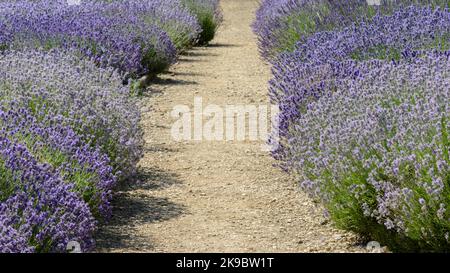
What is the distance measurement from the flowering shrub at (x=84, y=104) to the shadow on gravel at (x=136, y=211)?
0.17m

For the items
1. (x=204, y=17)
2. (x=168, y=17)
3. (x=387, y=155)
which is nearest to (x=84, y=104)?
(x=387, y=155)

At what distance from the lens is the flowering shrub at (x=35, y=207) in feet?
12.0

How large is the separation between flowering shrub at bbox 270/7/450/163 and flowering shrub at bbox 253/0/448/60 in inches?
21.6

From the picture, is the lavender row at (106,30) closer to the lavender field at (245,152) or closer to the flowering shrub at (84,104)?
the lavender field at (245,152)

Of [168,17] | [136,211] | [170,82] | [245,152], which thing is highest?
[168,17]

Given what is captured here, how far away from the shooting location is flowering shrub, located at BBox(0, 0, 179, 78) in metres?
8.09

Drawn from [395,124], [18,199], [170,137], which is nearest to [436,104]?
[395,124]

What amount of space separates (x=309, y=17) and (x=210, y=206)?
4.19 meters

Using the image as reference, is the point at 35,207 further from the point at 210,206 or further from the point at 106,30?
the point at 106,30

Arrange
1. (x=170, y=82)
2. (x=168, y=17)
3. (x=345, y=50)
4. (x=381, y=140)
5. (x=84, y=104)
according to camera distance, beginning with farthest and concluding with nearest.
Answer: (x=168, y=17), (x=170, y=82), (x=345, y=50), (x=84, y=104), (x=381, y=140)

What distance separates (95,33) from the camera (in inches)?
331

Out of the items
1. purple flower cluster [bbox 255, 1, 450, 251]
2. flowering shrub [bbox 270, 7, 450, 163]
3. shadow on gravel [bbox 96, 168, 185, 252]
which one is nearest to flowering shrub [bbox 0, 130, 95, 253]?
shadow on gravel [bbox 96, 168, 185, 252]

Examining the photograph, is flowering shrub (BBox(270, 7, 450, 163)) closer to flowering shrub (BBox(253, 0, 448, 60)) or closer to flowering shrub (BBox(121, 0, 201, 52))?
flowering shrub (BBox(253, 0, 448, 60))

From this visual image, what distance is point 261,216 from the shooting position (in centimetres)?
513
